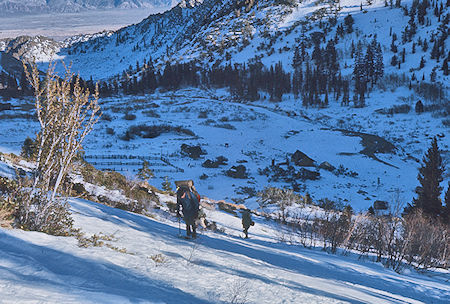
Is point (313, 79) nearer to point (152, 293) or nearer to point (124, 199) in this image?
point (124, 199)

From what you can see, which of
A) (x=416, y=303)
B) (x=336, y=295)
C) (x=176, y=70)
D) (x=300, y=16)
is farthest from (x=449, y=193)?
(x=300, y=16)

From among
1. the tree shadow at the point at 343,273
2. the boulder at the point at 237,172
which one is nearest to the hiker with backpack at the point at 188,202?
the tree shadow at the point at 343,273

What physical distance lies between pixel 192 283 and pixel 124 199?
851cm

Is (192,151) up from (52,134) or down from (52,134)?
down

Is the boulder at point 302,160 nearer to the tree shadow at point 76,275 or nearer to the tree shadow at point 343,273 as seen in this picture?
the tree shadow at point 343,273

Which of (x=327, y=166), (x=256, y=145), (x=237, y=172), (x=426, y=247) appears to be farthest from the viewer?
(x=256, y=145)

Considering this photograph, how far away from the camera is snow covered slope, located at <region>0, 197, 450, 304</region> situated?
8.96ft

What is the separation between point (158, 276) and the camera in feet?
11.5

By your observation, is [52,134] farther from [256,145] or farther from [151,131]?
[151,131]

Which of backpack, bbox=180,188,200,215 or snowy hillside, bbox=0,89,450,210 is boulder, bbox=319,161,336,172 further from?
backpack, bbox=180,188,200,215

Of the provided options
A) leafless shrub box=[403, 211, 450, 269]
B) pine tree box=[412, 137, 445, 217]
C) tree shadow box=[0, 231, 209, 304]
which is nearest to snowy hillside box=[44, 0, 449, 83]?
pine tree box=[412, 137, 445, 217]

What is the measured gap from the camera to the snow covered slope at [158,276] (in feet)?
8.96

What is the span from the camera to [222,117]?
51.2m

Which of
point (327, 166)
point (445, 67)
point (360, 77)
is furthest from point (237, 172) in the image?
point (445, 67)
